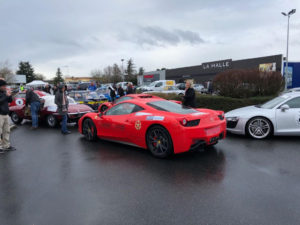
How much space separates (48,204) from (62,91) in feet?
17.9

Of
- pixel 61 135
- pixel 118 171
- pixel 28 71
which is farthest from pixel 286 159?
pixel 28 71

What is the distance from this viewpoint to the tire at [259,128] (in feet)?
21.1

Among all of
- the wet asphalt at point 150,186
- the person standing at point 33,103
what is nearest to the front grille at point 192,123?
the wet asphalt at point 150,186

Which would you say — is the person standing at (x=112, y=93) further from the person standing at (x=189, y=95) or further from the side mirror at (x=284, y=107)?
the side mirror at (x=284, y=107)

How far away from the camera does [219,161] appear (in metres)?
4.84

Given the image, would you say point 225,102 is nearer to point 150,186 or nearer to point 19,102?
point 150,186

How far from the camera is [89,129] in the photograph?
22.3 ft

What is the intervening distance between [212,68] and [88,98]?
36.9 metres

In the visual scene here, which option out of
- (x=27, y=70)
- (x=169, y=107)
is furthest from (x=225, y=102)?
(x=27, y=70)

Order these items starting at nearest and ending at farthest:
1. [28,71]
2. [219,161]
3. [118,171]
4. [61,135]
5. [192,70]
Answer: [118,171], [219,161], [61,135], [192,70], [28,71]

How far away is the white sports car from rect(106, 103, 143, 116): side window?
289 centimetres

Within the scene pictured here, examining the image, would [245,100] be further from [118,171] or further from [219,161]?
[118,171]

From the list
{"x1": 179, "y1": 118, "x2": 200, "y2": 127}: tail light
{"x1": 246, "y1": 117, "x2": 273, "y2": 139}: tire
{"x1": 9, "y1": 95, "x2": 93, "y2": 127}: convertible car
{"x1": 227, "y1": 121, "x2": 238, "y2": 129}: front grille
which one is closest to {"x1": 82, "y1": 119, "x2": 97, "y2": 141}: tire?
{"x1": 9, "y1": 95, "x2": 93, "y2": 127}: convertible car

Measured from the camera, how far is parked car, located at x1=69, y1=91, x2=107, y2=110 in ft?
41.4
